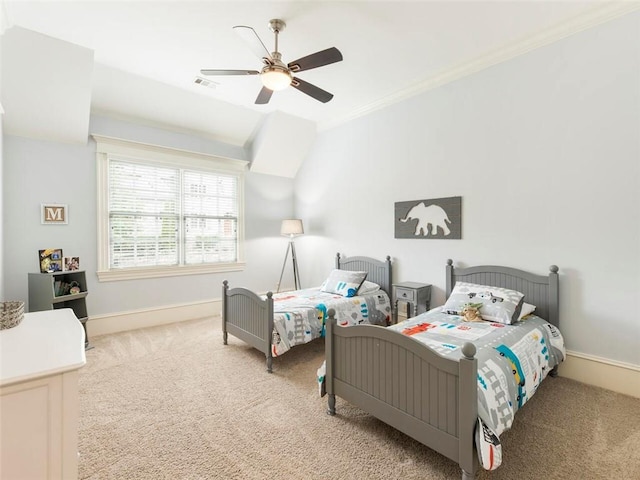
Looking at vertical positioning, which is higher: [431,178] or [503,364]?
[431,178]

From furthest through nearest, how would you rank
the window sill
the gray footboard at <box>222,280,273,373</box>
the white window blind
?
the white window blind < the window sill < the gray footboard at <box>222,280,273,373</box>

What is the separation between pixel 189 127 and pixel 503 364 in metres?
4.92

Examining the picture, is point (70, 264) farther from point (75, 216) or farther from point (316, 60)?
point (316, 60)

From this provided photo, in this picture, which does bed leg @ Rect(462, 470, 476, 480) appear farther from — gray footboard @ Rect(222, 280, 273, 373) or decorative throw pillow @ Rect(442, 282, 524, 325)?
gray footboard @ Rect(222, 280, 273, 373)

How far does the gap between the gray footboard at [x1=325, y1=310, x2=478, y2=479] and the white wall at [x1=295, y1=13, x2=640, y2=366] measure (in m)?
1.94

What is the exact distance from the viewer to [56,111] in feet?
11.5

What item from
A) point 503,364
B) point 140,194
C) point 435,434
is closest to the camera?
point 435,434

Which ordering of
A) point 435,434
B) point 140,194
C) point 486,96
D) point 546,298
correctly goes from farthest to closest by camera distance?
point 140,194
point 486,96
point 546,298
point 435,434

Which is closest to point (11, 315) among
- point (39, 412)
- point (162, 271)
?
point (39, 412)

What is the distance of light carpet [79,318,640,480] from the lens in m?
1.82

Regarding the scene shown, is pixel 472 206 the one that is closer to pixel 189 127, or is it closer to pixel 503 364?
pixel 503 364

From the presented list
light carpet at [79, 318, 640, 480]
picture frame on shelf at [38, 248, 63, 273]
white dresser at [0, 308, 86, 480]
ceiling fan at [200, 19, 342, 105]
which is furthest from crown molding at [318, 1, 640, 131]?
picture frame on shelf at [38, 248, 63, 273]

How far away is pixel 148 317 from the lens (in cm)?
448

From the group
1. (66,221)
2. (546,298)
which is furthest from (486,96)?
(66,221)
